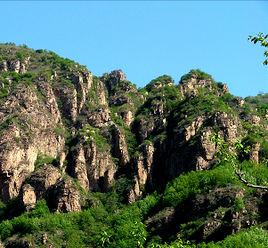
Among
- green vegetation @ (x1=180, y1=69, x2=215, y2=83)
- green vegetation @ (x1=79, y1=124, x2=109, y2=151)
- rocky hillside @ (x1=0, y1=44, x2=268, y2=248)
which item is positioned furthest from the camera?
green vegetation @ (x1=180, y1=69, x2=215, y2=83)

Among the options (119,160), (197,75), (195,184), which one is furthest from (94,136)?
(197,75)

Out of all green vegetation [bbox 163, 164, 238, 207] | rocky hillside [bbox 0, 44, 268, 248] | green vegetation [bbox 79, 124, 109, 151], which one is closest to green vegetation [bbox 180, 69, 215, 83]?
rocky hillside [bbox 0, 44, 268, 248]

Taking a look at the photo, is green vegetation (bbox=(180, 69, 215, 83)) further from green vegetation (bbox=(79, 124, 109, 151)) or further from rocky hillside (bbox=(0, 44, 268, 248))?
green vegetation (bbox=(79, 124, 109, 151))

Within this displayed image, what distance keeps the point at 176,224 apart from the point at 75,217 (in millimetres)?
17054

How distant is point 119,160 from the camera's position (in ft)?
414

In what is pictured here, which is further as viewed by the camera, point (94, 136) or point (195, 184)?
point (94, 136)

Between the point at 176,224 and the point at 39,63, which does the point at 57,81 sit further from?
the point at 176,224

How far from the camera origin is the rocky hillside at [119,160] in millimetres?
97438

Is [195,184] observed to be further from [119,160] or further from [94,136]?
[94,136]

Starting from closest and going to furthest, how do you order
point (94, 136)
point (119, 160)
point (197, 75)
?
point (119, 160)
point (94, 136)
point (197, 75)

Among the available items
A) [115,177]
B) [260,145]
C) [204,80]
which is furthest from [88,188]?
[204,80]

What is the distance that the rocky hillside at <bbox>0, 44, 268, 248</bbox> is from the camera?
9744 cm

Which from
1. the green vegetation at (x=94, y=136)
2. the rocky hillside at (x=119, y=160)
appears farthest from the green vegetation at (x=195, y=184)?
the green vegetation at (x=94, y=136)

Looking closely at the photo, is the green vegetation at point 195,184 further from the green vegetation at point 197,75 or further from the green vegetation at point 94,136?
the green vegetation at point 197,75
